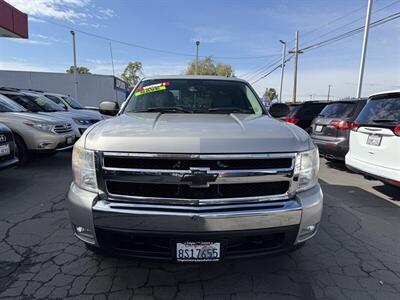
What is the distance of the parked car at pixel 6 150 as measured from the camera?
5.34 metres

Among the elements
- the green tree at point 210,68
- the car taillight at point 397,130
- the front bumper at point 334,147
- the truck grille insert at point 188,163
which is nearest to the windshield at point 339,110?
the front bumper at point 334,147

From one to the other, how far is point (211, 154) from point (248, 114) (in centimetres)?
143

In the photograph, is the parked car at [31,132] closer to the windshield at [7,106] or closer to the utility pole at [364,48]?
the windshield at [7,106]

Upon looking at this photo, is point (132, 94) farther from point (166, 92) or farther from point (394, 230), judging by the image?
point (394, 230)

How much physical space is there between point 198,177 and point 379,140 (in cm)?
397

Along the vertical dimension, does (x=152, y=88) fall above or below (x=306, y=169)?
above

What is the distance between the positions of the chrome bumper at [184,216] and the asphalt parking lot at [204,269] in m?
0.35

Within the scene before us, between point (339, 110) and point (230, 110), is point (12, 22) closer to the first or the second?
point (339, 110)

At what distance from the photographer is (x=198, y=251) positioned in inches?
93.0

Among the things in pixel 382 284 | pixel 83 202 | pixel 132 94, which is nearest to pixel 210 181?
pixel 83 202

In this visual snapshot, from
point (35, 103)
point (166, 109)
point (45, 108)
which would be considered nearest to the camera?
point (166, 109)

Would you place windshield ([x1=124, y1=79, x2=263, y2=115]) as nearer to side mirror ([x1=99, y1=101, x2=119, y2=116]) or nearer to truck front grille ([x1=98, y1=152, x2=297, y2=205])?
side mirror ([x1=99, y1=101, x2=119, y2=116])

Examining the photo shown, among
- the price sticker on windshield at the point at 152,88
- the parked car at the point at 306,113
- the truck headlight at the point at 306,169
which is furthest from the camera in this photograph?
the parked car at the point at 306,113

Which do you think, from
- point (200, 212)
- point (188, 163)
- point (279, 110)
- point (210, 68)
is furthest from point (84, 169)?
point (210, 68)
